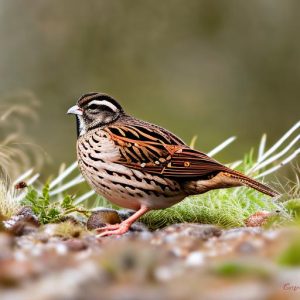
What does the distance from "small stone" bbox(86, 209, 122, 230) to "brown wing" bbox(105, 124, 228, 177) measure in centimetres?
35

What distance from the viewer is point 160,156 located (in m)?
4.62

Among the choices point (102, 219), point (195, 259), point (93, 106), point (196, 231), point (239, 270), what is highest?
point (93, 106)

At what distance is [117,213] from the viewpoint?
488cm

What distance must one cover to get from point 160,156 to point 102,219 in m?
0.49

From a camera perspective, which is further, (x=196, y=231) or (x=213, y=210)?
(x=213, y=210)

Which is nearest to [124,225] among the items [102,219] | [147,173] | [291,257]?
[102,219]

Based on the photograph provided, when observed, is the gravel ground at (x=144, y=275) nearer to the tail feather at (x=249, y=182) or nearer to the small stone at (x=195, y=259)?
the small stone at (x=195, y=259)

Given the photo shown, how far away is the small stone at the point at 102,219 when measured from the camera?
15.4ft

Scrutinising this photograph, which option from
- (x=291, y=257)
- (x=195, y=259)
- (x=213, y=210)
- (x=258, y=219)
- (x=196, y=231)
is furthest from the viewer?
(x=213, y=210)

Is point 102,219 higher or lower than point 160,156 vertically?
lower

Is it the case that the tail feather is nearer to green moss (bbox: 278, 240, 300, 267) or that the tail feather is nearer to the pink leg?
the pink leg

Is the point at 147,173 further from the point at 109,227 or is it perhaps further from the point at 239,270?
the point at 239,270

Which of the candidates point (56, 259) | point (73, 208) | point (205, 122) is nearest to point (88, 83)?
point (205, 122)

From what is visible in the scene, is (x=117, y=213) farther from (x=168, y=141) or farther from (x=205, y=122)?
(x=205, y=122)
